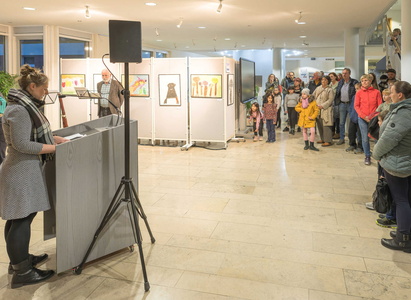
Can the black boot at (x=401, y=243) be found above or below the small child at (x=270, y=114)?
below

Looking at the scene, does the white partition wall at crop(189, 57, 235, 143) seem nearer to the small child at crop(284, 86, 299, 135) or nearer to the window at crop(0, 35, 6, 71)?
the small child at crop(284, 86, 299, 135)

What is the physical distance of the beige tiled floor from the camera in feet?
9.27

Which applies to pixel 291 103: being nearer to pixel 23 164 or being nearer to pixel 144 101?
pixel 144 101

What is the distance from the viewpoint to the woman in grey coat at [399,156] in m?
3.25

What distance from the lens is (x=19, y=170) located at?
2.69 metres

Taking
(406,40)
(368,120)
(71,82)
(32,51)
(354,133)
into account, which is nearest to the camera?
(406,40)

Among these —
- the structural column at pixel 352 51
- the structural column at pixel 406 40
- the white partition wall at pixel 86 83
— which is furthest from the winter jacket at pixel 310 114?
the white partition wall at pixel 86 83

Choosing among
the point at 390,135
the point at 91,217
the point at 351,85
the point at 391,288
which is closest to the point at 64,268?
the point at 91,217

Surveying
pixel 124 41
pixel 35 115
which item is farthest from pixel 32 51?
pixel 35 115

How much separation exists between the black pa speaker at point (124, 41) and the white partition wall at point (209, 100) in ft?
18.3

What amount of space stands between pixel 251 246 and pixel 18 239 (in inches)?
74.6

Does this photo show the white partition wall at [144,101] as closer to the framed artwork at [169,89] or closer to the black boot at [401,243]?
the framed artwork at [169,89]

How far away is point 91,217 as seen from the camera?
3027mm

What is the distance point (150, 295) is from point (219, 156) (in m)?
5.29
